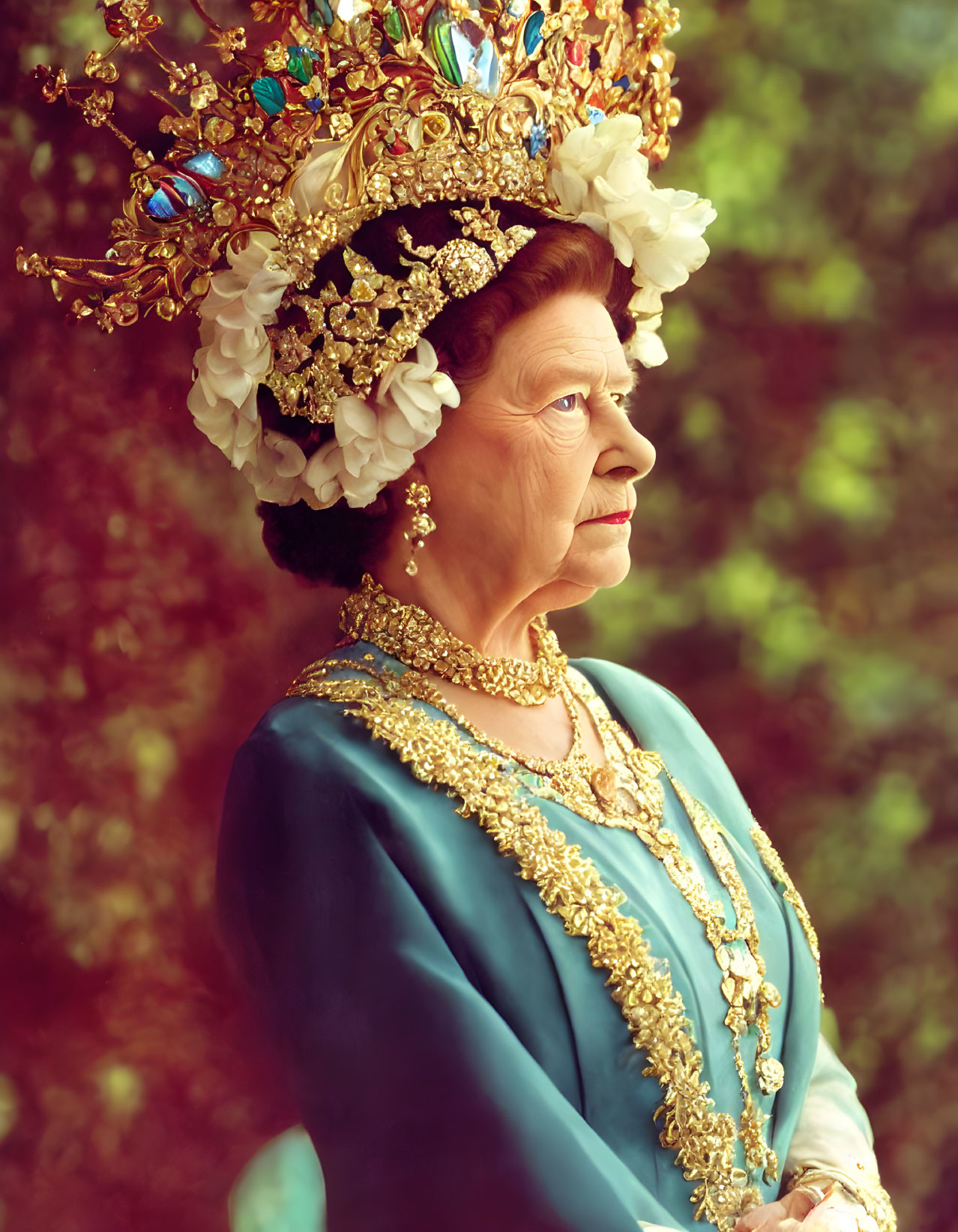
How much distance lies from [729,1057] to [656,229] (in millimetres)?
823

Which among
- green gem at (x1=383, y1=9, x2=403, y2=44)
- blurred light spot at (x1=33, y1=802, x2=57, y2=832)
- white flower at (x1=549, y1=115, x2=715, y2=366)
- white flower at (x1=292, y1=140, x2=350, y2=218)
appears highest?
green gem at (x1=383, y1=9, x2=403, y2=44)

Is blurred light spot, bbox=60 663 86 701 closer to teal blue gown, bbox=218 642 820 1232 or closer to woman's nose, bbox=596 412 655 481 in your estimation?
teal blue gown, bbox=218 642 820 1232

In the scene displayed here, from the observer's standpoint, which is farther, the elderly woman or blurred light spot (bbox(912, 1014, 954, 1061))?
blurred light spot (bbox(912, 1014, 954, 1061))

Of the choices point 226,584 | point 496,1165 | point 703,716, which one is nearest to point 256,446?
point 226,584

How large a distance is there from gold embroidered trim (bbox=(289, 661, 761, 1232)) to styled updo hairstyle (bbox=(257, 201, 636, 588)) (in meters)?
0.19

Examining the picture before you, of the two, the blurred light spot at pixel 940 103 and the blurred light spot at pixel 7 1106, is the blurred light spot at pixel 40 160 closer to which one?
the blurred light spot at pixel 7 1106

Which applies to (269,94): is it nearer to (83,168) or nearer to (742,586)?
(83,168)

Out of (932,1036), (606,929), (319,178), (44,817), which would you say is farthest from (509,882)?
(932,1036)

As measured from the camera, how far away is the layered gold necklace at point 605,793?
138 cm

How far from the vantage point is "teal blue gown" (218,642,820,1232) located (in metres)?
1.17

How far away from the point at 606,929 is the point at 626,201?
0.70 meters

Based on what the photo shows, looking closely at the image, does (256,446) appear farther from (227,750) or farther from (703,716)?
(703,716)

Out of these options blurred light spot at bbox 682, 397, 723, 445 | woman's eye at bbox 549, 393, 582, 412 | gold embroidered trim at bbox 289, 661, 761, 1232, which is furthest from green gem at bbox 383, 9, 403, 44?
blurred light spot at bbox 682, 397, 723, 445

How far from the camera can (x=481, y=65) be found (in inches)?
52.8
